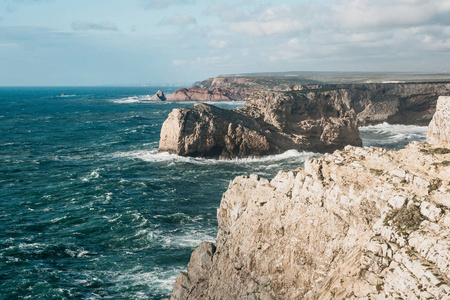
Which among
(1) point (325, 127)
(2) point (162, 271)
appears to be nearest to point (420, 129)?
(1) point (325, 127)

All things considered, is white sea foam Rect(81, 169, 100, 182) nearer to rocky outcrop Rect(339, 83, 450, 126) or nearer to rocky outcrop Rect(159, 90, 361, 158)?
rocky outcrop Rect(159, 90, 361, 158)

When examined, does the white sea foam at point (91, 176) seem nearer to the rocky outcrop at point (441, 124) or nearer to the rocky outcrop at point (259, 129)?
the rocky outcrop at point (259, 129)

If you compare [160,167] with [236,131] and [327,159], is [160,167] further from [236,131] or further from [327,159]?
[327,159]

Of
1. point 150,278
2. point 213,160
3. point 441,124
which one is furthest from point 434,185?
point 213,160

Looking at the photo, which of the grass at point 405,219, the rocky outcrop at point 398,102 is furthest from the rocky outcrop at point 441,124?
the rocky outcrop at point 398,102

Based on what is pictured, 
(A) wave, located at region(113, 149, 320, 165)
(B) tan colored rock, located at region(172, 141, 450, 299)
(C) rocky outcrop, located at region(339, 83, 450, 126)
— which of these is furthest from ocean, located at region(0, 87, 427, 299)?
(C) rocky outcrop, located at region(339, 83, 450, 126)

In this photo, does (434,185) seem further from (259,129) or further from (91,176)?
(259,129)
